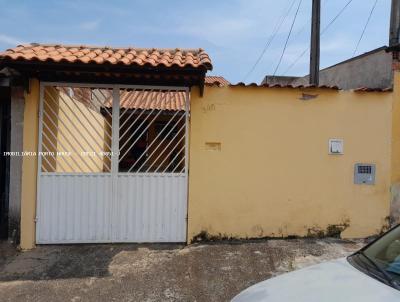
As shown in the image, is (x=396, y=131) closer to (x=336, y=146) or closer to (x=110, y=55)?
(x=336, y=146)

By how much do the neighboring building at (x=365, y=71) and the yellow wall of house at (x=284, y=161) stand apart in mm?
823

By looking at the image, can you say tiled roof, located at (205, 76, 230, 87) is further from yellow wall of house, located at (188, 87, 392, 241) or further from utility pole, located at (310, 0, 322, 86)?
→ utility pole, located at (310, 0, 322, 86)

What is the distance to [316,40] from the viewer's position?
9352mm

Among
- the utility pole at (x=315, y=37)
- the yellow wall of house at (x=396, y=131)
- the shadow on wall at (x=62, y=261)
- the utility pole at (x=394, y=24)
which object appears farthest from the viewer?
the utility pole at (x=315, y=37)

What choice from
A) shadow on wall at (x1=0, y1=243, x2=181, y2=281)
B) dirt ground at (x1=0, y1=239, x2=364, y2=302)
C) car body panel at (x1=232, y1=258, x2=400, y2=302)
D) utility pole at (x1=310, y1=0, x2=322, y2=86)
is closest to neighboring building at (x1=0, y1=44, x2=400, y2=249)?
shadow on wall at (x1=0, y1=243, x2=181, y2=281)

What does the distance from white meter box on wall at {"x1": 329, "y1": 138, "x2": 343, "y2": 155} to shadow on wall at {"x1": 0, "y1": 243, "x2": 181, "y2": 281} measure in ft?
9.83

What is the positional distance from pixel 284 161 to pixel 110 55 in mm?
3244

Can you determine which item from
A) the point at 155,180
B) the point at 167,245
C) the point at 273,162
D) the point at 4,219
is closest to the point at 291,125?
the point at 273,162

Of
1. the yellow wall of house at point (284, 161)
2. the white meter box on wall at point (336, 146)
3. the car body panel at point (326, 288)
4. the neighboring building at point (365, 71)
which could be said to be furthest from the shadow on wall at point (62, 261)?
the neighboring building at point (365, 71)

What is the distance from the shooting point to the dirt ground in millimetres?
4211

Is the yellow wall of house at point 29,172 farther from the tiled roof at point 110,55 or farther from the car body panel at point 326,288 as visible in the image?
the car body panel at point 326,288

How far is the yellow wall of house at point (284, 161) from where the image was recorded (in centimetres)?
575

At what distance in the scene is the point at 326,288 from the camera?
92.4 inches

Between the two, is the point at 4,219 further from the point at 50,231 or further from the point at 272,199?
the point at 272,199
